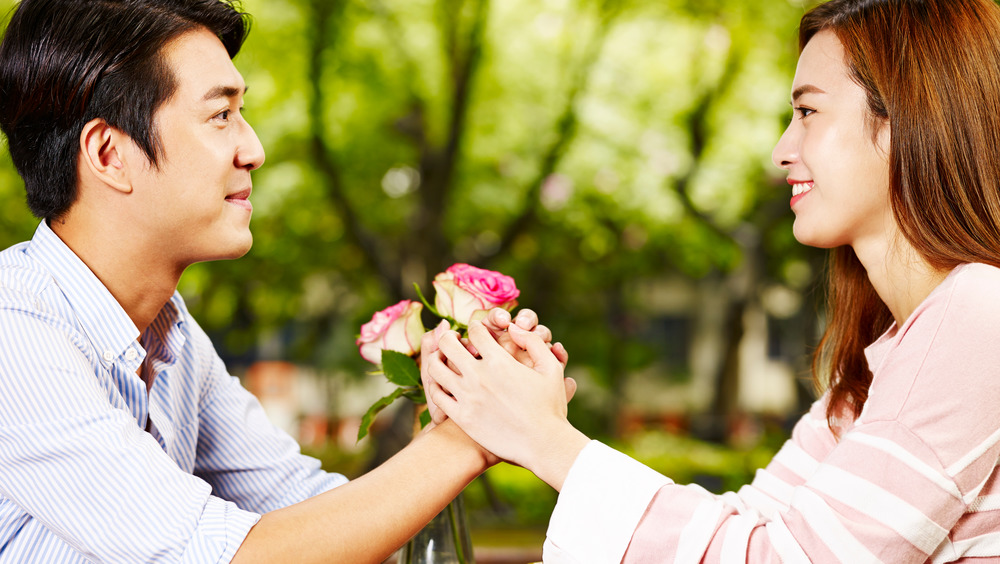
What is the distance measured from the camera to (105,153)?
4.49 ft

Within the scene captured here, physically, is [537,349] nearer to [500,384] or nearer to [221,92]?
[500,384]

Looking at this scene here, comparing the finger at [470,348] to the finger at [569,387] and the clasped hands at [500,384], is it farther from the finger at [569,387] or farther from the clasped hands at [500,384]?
the finger at [569,387]

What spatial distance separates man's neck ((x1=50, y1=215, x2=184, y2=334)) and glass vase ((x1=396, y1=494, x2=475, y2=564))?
64 cm

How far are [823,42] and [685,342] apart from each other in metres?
8.12

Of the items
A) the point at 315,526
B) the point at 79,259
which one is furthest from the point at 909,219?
the point at 79,259

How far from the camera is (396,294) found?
5.62m

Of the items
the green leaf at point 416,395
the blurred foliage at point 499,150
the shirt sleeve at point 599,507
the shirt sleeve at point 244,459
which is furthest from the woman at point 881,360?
the blurred foliage at point 499,150

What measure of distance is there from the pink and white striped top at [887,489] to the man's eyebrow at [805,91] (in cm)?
40

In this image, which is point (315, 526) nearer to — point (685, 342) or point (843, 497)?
point (843, 497)

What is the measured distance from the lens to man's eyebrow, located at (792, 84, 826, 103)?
4.72 ft

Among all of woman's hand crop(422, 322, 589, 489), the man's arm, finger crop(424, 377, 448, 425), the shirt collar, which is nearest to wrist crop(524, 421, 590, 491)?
woman's hand crop(422, 322, 589, 489)

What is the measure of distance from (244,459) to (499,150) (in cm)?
459

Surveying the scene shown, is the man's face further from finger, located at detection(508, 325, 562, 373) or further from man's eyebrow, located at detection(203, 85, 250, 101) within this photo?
finger, located at detection(508, 325, 562, 373)

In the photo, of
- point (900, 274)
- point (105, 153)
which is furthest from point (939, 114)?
point (105, 153)
